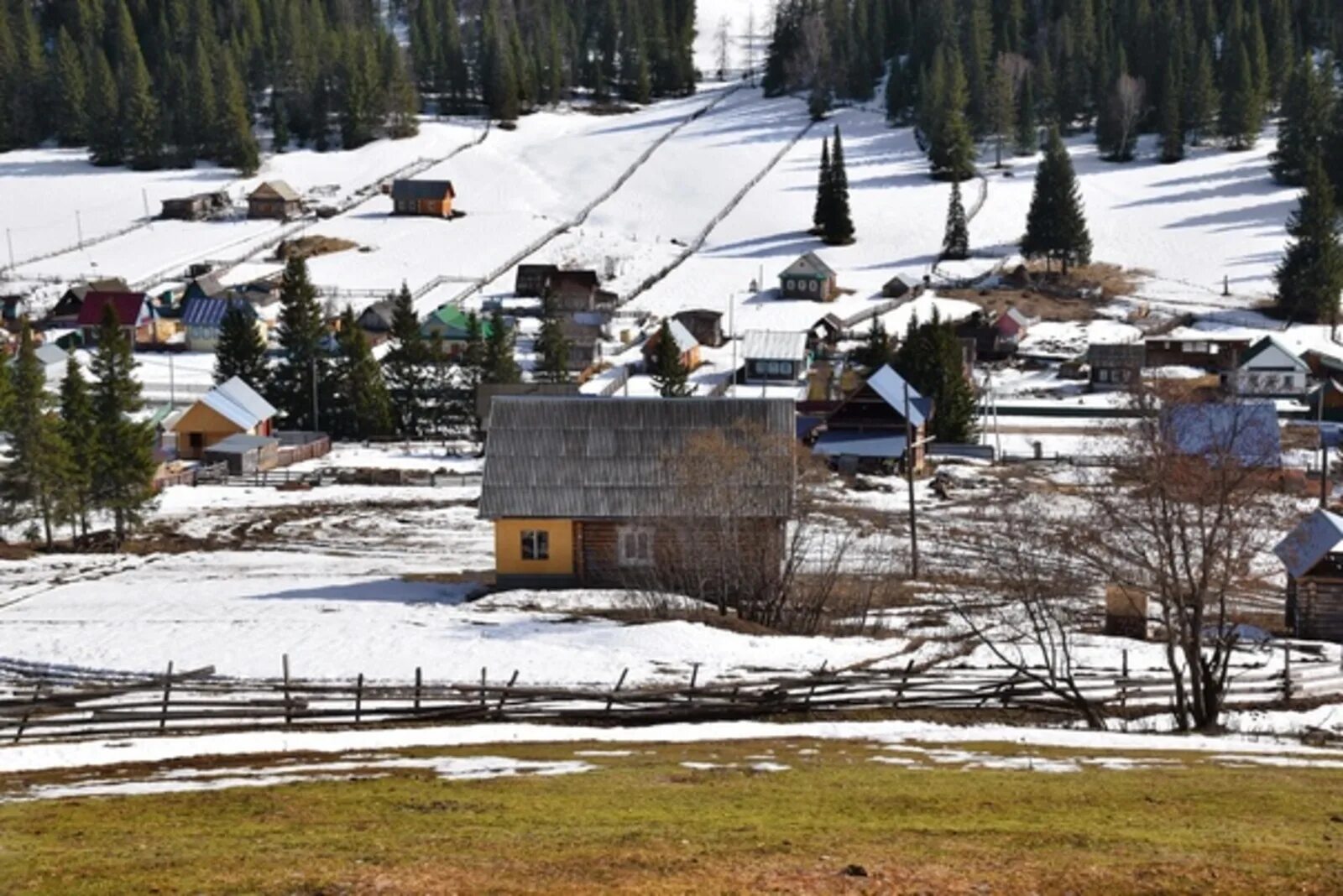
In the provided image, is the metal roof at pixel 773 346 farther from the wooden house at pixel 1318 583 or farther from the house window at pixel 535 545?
the wooden house at pixel 1318 583

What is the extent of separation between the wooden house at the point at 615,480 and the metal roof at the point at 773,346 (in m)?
41.2

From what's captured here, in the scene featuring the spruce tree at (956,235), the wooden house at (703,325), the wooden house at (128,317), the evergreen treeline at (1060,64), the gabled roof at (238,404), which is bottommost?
the gabled roof at (238,404)

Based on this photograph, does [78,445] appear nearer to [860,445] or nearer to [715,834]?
[860,445]

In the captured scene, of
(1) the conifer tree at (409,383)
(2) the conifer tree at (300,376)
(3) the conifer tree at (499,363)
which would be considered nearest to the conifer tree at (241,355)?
(2) the conifer tree at (300,376)

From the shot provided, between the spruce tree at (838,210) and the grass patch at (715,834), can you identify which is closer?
the grass patch at (715,834)

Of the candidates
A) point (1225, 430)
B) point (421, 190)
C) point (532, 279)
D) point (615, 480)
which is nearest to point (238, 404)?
point (532, 279)

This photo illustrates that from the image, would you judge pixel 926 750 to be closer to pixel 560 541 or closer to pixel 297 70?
pixel 560 541

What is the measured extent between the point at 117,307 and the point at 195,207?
3168 centimetres

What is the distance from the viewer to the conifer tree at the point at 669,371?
7112 centimetres

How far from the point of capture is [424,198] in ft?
380

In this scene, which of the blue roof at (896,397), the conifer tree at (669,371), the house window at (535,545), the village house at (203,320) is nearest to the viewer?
the house window at (535,545)

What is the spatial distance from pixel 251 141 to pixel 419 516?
82555 mm

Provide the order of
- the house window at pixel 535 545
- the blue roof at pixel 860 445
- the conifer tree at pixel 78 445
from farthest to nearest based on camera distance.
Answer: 1. the blue roof at pixel 860 445
2. the conifer tree at pixel 78 445
3. the house window at pixel 535 545

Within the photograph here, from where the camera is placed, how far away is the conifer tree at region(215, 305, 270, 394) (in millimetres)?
73500
